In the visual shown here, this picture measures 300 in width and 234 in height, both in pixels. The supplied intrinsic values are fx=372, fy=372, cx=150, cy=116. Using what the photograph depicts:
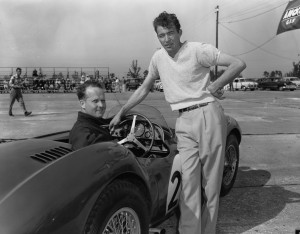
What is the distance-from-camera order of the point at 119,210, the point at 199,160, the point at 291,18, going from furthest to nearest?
the point at 291,18 → the point at 199,160 → the point at 119,210

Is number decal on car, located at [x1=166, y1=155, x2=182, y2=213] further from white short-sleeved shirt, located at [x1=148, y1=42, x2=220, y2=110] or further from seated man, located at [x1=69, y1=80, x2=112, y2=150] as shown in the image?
seated man, located at [x1=69, y1=80, x2=112, y2=150]

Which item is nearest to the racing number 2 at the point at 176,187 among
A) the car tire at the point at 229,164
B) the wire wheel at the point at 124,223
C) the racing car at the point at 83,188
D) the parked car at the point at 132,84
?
the racing car at the point at 83,188

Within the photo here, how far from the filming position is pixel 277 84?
→ 42.4m

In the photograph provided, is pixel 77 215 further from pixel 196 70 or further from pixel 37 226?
pixel 196 70

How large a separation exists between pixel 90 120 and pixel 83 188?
0.87 m

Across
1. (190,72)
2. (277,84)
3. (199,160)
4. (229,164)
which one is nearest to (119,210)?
(199,160)

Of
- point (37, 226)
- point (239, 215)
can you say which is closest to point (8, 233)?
point (37, 226)

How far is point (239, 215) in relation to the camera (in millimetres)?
3764

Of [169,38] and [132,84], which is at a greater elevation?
[169,38]

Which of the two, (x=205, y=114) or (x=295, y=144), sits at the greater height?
(x=205, y=114)

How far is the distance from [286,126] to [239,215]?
22.2 ft

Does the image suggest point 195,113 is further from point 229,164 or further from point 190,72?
point 229,164

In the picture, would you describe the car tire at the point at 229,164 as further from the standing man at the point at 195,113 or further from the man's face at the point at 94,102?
the man's face at the point at 94,102

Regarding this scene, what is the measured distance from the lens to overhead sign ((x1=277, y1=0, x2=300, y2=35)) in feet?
43.6
